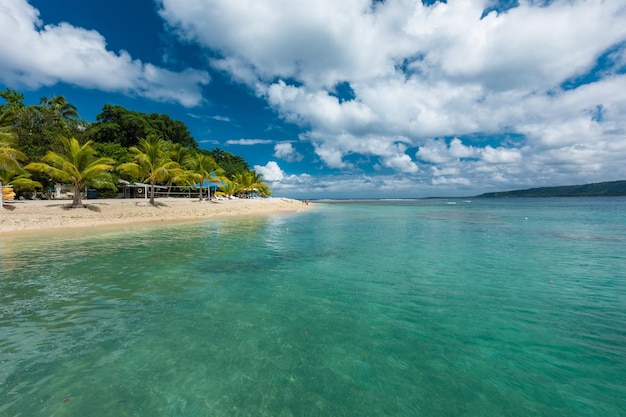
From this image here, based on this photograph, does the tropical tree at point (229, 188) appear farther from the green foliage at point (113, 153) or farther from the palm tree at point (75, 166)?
the palm tree at point (75, 166)

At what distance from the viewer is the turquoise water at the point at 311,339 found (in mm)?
3670

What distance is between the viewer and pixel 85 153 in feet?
82.9

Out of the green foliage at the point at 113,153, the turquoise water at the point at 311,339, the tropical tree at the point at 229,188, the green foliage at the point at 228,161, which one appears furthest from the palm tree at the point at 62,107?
the turquoise water at the point at 311,339

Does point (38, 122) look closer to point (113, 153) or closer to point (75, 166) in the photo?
point (113, 153)

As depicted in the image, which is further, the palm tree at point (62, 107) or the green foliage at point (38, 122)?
the palm tree at point (62, 107)

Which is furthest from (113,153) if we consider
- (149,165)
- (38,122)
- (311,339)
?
(311,339)

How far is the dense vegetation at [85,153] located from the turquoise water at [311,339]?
720 inches

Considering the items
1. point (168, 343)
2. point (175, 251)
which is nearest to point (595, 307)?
point (168, 343)

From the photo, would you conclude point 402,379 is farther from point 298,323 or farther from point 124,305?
point 124,305

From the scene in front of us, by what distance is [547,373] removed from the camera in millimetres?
4312

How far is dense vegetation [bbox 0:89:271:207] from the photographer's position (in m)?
25.1

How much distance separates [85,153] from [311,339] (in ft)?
97.8

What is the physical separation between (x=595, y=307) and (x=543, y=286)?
1.69 metres

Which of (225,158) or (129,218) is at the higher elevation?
(225,158)
